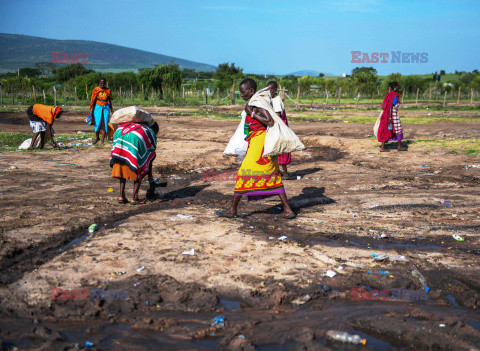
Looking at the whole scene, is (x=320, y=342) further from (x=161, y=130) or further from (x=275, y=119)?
(x=161, y=130)

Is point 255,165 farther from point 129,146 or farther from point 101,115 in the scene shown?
point 101,115

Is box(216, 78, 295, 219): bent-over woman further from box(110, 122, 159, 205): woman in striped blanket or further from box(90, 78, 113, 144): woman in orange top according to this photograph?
box(90, 78, 113, 144): woman in orange top

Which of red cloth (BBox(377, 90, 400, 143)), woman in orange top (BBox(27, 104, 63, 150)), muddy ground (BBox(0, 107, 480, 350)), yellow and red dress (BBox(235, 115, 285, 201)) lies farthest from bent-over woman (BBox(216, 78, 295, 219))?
woman in orange top (BBox(27, 104, 63, 150))

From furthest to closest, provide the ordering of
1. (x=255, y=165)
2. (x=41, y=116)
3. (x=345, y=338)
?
(x=41, y=116) < (x=255, y=165) < (x=345, y=338)

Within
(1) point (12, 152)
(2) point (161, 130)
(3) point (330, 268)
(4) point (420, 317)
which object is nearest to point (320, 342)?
(4) point (420, 317)

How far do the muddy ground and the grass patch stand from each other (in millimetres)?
2454

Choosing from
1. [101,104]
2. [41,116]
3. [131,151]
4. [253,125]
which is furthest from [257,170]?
[101,104]

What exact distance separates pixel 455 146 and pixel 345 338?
906 cm

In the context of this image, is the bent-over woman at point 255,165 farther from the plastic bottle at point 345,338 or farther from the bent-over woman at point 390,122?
the bent-over woman at point 390,122

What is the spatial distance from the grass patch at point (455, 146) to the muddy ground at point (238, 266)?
8.05 feet

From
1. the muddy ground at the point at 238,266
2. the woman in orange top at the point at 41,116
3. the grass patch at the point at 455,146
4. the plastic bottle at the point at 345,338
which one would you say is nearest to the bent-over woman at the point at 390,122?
the grass patch at the point at 455,146

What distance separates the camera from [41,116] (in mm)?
9961

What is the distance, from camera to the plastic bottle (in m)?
2.76

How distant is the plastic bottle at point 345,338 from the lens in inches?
109
